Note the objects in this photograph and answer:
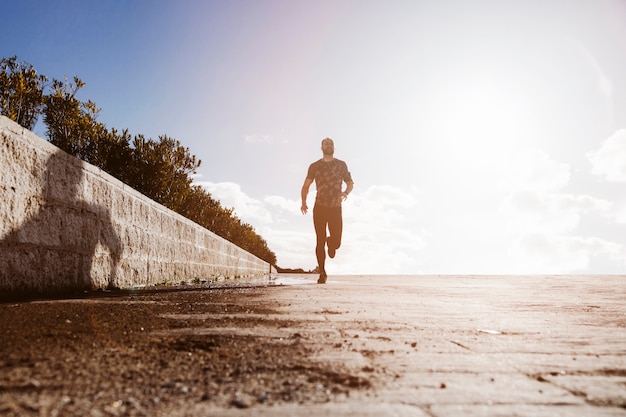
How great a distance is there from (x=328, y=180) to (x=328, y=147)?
1.93ft

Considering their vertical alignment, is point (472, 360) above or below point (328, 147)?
below

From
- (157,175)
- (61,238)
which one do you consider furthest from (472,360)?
(157,175)

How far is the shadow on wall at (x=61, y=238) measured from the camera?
11.3 feet

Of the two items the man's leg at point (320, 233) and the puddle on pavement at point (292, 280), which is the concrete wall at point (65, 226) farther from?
the man's leg at point (320, 233)

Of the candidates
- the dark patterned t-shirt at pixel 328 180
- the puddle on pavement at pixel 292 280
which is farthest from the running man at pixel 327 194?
the puddle on pavement at pixel 292 280

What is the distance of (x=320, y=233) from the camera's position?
772 cm

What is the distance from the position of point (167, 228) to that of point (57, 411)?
256 inches

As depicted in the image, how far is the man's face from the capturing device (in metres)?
7.79

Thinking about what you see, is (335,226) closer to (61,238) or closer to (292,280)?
(292,280)

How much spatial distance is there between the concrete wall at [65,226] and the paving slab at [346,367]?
914 mm

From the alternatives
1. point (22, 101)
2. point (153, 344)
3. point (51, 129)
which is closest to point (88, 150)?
point (51, 129)

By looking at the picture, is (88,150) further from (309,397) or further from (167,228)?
(309,397)

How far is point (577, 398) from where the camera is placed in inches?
47.5

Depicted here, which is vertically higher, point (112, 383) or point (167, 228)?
point (167, 228)
